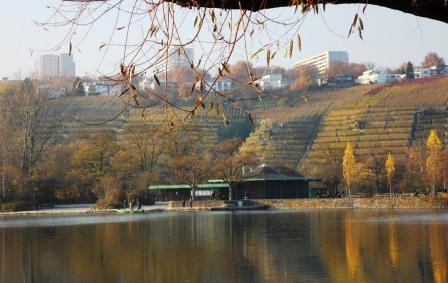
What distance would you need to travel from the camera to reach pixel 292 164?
76.2 meters

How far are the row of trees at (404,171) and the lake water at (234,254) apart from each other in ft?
92.0

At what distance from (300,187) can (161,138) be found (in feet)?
43.4

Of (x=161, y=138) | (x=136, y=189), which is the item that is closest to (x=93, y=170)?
(x=136, y=189)

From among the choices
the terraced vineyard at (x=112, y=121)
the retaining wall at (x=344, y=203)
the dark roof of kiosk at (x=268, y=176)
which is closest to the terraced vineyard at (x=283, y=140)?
the terraced vineyard at (x=112, y=121)

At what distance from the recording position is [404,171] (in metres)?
62.1

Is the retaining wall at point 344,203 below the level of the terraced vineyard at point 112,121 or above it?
below

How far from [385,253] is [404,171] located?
148 feet

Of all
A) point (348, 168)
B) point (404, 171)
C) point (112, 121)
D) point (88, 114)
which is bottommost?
point (404, 171)

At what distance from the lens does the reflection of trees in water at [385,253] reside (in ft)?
47.0

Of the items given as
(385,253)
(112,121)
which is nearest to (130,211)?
(385,253)

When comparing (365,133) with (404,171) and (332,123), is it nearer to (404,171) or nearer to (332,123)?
(332,123)

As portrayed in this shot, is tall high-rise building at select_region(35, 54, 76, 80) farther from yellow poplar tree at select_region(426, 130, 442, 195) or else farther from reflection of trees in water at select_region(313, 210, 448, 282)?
yellow poplar tree at select_region(426, 130, 442, 195)

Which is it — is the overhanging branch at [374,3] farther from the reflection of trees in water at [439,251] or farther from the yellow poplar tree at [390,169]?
the yellow poplar tree at [390,169]

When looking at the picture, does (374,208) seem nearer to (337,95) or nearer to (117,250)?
(117,250)
